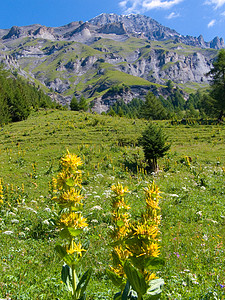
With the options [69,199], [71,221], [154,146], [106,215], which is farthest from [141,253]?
[154,146]

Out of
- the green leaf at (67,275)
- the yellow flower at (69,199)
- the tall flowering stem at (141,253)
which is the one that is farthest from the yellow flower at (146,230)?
the green leaf at (67,275)

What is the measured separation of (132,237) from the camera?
1893mm

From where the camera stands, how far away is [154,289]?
1732mm

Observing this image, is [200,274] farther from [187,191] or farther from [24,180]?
[24,180]

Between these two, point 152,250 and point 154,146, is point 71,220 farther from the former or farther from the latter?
point 154,146

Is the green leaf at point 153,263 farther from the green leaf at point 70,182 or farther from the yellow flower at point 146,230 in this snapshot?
the green leaf at point 70,182

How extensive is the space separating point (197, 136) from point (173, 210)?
18.9 meters

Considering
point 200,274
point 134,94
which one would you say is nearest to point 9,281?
point 200,274

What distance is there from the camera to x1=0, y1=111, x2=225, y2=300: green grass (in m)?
4.43

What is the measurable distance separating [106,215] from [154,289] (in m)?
6.42

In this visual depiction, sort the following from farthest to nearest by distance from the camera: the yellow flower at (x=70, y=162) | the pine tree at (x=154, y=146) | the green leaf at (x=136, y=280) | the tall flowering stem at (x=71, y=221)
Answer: the pine tree at (x=154, y=146) < the yellow flower at (x=70, y=162) < the tall flowering stem at (x=71, y=221) < the green leaf at (x=136, y=280)

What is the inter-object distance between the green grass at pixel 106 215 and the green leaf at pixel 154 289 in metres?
0.68

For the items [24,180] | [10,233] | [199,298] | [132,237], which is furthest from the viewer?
[24,180]

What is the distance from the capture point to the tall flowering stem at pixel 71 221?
6.29 ft
